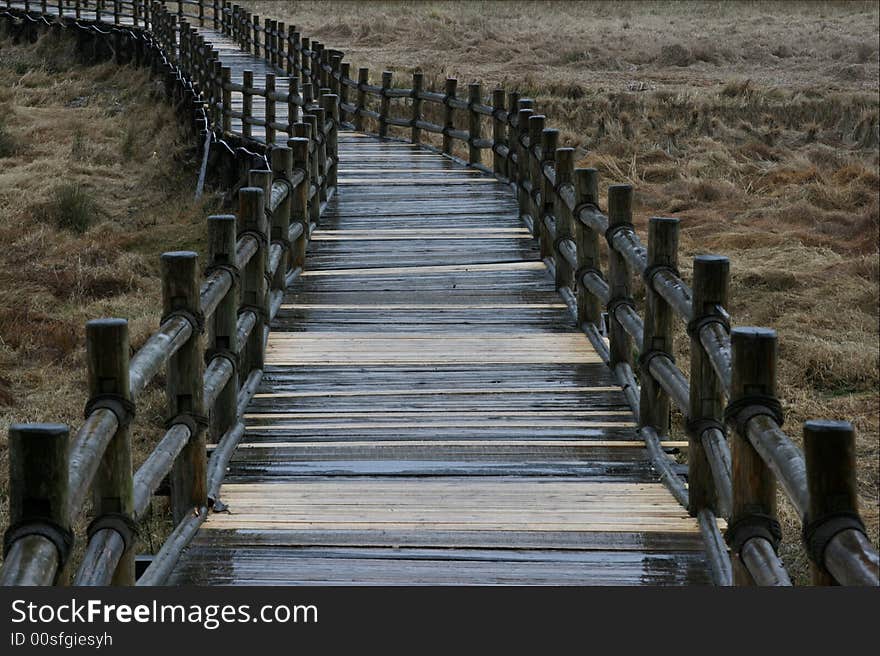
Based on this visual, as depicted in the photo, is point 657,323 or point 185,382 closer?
point 185,382

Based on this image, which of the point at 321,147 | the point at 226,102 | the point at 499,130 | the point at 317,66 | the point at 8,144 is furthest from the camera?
the point at 8,144

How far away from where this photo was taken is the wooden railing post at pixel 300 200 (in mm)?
10359

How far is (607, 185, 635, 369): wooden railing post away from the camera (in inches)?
300

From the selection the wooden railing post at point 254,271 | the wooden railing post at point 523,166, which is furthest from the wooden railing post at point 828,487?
the wooden railing post at point 523,166

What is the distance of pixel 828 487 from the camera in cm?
321

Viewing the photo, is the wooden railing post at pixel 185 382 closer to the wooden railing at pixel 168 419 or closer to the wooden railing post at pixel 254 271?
the wooden railing at pixel 168 419

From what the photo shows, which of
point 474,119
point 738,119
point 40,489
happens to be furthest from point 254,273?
point 738,119

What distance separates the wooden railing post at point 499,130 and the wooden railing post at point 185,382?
8.68 metres

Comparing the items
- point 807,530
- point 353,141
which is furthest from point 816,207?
point 807,530

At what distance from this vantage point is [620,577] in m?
4.71

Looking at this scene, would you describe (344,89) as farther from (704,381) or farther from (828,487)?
(828,487)

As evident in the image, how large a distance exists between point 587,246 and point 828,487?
5.49 m

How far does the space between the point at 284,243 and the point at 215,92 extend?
11374mm

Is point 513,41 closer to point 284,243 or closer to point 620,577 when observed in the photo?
point 284,243
